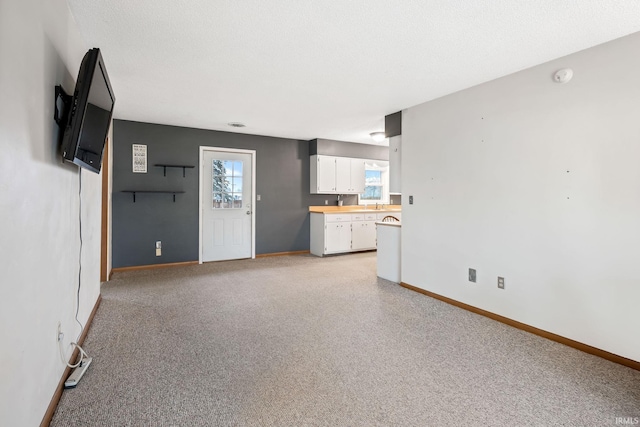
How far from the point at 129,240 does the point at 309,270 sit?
2.74 metres

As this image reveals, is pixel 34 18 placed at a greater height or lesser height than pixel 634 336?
greater

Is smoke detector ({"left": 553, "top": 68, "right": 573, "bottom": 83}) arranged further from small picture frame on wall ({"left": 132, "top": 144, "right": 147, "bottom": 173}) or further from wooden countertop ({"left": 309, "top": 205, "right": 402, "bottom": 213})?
small picture frame on wall ({"left": 132, "top": 144, "right": 147, "bottom": 173})

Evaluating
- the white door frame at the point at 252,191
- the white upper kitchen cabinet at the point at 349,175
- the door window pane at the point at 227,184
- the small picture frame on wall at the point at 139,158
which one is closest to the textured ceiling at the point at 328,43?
the small picture frame on wall at the point at 139,158

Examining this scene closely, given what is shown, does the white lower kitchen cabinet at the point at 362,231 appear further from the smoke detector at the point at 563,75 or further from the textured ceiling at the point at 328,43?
the smoke detector at the point at 563,75

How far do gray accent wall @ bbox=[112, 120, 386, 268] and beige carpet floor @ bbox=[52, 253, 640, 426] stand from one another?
149 cm

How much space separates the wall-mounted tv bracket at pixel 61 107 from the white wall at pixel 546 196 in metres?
3.29

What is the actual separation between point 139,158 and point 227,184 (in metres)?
1.37

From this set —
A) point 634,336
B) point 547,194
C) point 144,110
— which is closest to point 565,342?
point 634,336

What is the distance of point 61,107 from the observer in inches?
66.7

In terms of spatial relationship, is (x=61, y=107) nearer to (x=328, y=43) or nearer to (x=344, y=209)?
(x=328, y=43)

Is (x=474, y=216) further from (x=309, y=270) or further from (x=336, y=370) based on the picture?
(x=309, y=270)

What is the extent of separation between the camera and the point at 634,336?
2.17 m

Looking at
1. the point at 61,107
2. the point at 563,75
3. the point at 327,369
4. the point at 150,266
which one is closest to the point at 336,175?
the point at 150,266

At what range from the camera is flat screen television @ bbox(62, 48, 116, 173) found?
1564mm
